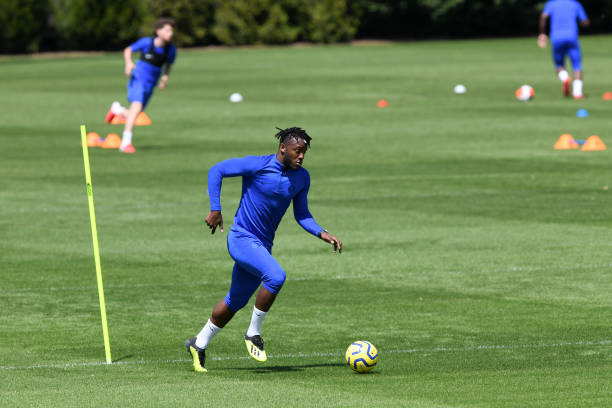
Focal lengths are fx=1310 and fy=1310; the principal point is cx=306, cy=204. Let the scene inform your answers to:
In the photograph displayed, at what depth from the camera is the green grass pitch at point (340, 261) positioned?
9797mm

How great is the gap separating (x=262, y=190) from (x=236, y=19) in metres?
54.3

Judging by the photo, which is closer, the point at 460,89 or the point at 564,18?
the point at 564,18

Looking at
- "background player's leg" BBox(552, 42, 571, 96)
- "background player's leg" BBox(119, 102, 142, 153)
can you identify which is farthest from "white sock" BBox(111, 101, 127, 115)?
"background player's leg" BBox(552, 42, 571, 96)

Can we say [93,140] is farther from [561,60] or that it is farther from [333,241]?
[333,241]

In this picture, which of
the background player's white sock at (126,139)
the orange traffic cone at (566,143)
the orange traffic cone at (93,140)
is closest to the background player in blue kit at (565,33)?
the orange traffic cone at (566,143)

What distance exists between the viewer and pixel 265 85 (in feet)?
132

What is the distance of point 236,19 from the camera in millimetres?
63656

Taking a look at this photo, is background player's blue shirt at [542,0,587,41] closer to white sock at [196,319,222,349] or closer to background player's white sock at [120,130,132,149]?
background player's white sock at [120,130,132,149]

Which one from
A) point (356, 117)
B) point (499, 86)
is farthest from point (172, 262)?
point (499, 86)

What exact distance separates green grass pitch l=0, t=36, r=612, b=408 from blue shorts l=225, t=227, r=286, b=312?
62 cm

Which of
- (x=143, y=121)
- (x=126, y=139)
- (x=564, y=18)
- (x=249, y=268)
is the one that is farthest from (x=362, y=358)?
(x=564, y=18)

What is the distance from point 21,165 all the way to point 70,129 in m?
5.97

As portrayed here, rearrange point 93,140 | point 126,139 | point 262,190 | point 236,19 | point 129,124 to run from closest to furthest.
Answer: point 262,190
point 129,124
point 126,139
point 93,140
point 236,19

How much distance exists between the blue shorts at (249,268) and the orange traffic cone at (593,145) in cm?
1466
